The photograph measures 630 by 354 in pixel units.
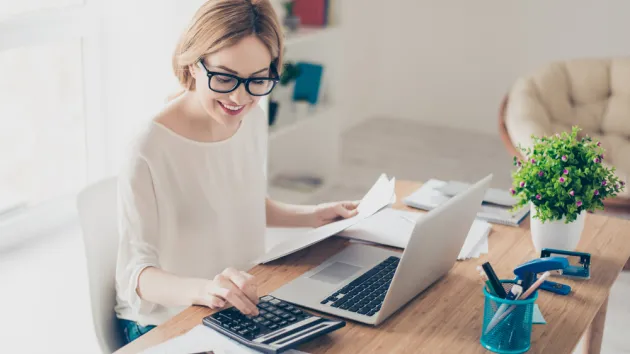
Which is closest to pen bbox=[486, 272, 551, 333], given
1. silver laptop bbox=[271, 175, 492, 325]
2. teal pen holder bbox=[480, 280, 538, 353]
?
teal pen holder bbox=[480, 280, 538, 353]

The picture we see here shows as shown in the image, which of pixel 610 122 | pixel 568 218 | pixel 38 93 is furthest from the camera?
pixel 610 122

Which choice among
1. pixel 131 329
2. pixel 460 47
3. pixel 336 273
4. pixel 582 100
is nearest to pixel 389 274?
pixel 336 273

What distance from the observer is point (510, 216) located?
2141 mm

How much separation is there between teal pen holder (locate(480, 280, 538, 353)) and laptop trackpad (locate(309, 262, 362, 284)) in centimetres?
36

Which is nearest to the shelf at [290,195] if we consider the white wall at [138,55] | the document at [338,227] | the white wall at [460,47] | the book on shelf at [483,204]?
the white wall at [138,55]

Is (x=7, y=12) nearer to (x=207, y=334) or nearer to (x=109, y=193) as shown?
(x=109, y=193)

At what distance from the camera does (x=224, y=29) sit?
169cm

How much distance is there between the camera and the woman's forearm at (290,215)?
6.86 ft

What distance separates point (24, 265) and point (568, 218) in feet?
7.15

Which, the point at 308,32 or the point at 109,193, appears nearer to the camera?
the point at 109,193

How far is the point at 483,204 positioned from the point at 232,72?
0.86 meters

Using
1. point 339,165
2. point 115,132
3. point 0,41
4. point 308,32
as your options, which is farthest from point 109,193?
point 339,165

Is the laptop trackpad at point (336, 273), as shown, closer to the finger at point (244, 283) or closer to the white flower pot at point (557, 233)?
the finger at point (244, 283)

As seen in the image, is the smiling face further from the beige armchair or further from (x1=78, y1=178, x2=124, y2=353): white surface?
the beige armchair
